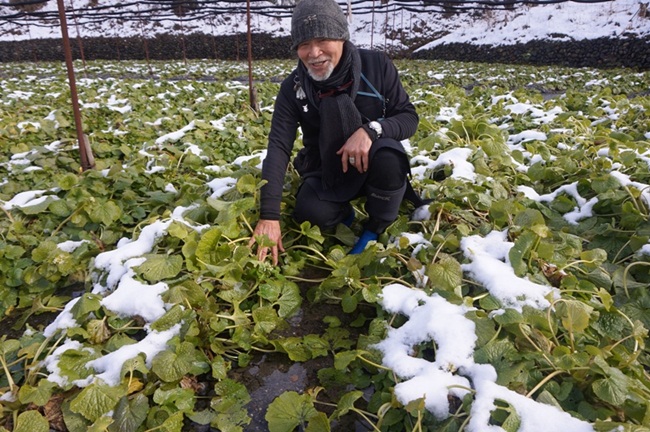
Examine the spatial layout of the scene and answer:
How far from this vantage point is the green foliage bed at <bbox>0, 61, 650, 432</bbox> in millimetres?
1141

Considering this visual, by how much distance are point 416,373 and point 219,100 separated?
16.9 feet

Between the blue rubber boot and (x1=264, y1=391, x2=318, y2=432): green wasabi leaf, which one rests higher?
the blue rubber boot

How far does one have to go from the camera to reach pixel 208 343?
146 cm

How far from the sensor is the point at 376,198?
6.23ft

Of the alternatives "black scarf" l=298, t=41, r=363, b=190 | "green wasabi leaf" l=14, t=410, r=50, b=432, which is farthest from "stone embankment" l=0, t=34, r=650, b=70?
"green wasabi leaf" l=14, t=410, r=50, b=432

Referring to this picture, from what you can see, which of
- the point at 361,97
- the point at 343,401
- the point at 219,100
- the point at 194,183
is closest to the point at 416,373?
the point at 343,401

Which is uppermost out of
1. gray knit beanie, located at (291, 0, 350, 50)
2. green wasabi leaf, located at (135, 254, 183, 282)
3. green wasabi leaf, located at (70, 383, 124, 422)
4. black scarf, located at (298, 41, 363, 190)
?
gray knit beanie, located at (291, 0, 350, 50)

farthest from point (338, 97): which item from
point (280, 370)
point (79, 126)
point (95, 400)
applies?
point (79, 126)

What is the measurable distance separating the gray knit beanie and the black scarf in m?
0.14

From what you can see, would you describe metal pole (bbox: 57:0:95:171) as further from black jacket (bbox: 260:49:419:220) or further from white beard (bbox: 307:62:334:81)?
white beard (bbox: 307:62:334:81)

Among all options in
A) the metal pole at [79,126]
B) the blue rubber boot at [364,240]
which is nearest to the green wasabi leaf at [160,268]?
the blue rubber boot at [364,240]

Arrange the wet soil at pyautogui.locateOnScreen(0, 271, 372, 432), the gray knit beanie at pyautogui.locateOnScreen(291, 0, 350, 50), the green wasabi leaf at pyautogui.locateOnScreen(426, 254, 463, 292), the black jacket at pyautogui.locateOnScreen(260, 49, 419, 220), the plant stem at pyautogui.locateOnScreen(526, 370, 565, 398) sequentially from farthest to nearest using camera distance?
the black jacket at pyautogui.locateOnScreen(260, 49, 419, 220) → the gray knit beanie at pyautogui.locateOnScreen(291, 0, 350, 50) → the green wasabi leaf at pyautogui.locateOnScreen(426, 254, 463, 292) → the wet soil at pyautogui.locateOnScreen(0, 271, 372, 432) → the plant stem at pyautogui.locateOnScreen(526, 370, 565, 398)

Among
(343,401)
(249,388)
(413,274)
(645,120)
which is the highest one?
(645,120)

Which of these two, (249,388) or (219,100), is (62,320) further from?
(219,100)
